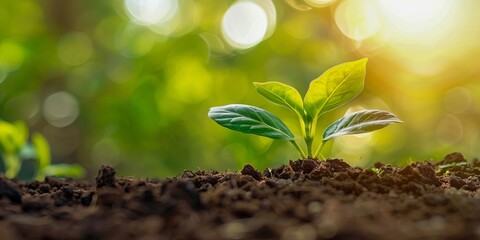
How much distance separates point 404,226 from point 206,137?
337 centimetres

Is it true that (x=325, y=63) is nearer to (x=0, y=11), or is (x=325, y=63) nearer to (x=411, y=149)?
(x=411, y=149)

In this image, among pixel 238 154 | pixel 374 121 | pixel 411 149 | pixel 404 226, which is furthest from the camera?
pixel 411 149

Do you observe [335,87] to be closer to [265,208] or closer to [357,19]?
[265,208]

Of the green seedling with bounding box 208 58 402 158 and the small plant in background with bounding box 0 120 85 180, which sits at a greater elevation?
the small plant in background with bounding box 0 120 85 180

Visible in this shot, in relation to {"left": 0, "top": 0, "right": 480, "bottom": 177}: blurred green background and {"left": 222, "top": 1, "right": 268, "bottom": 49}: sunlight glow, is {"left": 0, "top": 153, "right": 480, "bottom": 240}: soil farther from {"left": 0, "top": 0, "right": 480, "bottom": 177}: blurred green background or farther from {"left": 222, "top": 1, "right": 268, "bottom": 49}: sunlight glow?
{"left": 222, "top": 1, "right": 268, "bottom": 49}: sunlight glow

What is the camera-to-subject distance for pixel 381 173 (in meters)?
1.39

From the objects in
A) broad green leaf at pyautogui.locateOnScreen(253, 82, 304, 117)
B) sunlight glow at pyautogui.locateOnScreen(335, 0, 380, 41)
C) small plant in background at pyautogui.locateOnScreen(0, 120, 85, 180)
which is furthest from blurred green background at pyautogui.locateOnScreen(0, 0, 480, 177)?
broad green leaf at pyautogui.locateOnScreen(253, 82, 304, 117)

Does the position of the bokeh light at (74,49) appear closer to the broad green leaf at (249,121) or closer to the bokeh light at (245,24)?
the bokeh light at (245,24)

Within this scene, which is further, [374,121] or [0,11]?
[0,11]

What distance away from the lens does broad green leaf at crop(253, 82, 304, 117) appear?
1426 mm

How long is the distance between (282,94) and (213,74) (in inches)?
110

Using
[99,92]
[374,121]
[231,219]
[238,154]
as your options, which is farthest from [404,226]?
[99,92]

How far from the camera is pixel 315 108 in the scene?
1.47m

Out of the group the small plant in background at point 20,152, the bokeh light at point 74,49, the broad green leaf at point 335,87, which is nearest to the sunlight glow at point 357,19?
the bokeh light at point 74,49
